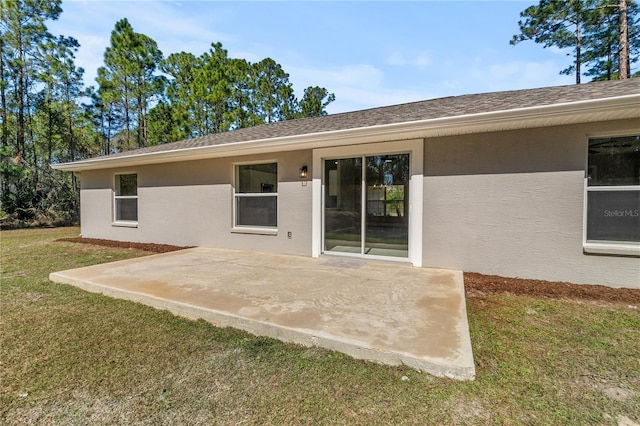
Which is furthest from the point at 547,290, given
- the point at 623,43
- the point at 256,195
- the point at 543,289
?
the point at 623,43

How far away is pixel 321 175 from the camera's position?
6203 mm

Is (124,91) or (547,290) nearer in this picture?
(547,290)

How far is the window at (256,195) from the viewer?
22.6 ft

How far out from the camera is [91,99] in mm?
19609

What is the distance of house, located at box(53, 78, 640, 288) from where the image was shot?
Result: 422 cm

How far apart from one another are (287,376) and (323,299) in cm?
147

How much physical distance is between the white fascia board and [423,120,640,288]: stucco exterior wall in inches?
9.3

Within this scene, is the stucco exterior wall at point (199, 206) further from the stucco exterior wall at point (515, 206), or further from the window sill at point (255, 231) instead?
the stucco exterior wall at point (515, 206)

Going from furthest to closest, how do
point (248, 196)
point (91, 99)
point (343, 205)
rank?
point (91, 99)
point (248, 196)
point (343, 205)

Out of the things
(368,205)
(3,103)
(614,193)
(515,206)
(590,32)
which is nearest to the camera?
(614,193)

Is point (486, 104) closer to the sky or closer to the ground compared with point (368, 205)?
closer to the sky

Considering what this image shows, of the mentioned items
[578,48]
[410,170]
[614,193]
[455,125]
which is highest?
[578,48]

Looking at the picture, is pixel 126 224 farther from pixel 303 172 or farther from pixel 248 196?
pixel 303 172

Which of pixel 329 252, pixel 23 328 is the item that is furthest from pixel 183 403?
pixel 329 252
